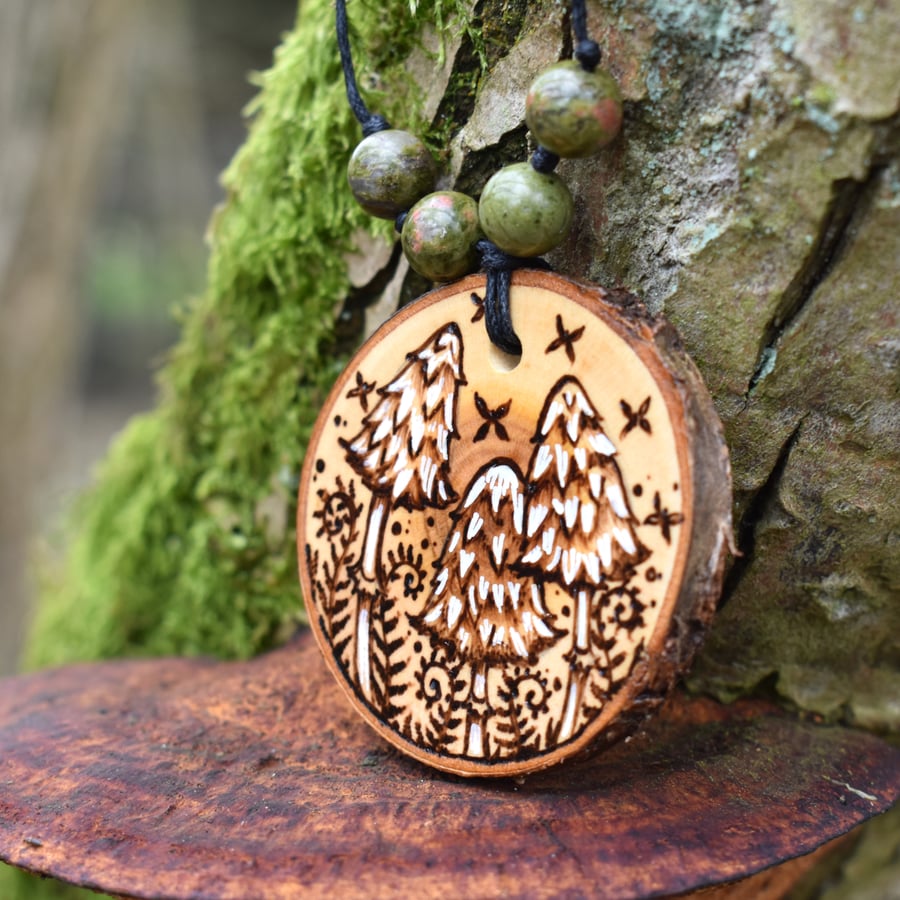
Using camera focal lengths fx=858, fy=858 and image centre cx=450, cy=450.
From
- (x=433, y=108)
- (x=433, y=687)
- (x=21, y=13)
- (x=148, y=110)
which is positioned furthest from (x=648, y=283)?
(x=148, y=110)

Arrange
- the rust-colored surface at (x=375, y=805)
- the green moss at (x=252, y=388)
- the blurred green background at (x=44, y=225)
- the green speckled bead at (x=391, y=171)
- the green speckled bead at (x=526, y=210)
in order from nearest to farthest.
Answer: the rust-colored surface at (x=375, y=805)
the green speckled bead at (x=526, y=210)
the green speckled bead at (x=391, y=171)
the green moss at (x=252, y=388)
the blurred green background at (x=44, y=225)

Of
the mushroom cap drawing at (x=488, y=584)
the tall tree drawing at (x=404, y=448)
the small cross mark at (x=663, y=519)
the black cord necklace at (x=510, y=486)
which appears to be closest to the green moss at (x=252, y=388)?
the black cord necklace at (x=510, y=486)

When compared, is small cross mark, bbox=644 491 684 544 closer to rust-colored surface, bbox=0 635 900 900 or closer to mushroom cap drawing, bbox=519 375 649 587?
mushroom cap drawing, bbox=519 375 649 587

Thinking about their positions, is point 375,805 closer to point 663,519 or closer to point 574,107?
point 663,519

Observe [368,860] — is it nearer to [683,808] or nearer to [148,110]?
[683,808]

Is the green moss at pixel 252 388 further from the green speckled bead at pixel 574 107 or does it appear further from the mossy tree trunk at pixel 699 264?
the green speckled bead at pixel 574 107

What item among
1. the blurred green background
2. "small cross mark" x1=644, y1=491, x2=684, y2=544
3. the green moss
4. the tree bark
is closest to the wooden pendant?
"small cross mark" x1=644, y1=491, x2=684, y2=544
